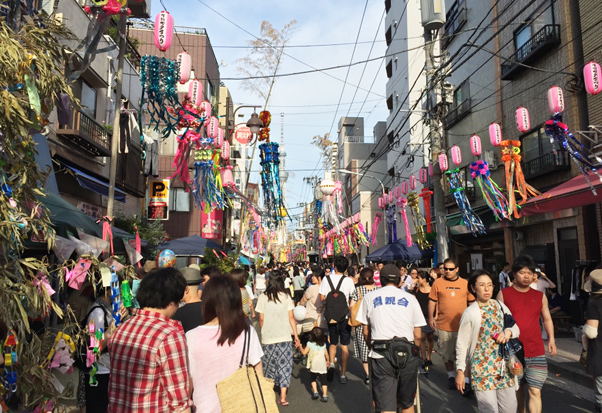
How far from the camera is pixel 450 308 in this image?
711cm

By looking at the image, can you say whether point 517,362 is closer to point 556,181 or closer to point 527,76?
point 556,181

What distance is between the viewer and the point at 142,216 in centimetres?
1891

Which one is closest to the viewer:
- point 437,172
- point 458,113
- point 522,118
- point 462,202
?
point 522,118

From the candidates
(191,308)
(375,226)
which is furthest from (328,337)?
(375,226)

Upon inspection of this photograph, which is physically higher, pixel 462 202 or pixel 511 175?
pixel 511 175

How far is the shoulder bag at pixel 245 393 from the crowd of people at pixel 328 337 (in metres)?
0.21

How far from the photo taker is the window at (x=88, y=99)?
13.5m

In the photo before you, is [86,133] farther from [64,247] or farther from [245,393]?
[245,393]

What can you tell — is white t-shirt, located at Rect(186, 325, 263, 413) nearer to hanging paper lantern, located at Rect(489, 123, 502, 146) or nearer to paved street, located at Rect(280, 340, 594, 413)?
paved street, located at Rect(280, 340, 594, 413)

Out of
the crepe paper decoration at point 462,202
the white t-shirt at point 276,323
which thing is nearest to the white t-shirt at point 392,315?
the white t-shirt at point 276,323

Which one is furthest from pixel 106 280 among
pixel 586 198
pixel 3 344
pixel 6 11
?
pixel 586 198

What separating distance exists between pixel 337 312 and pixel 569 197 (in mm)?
6278

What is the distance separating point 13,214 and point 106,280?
6.51 ft

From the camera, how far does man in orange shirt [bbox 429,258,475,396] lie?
23.2 feet
